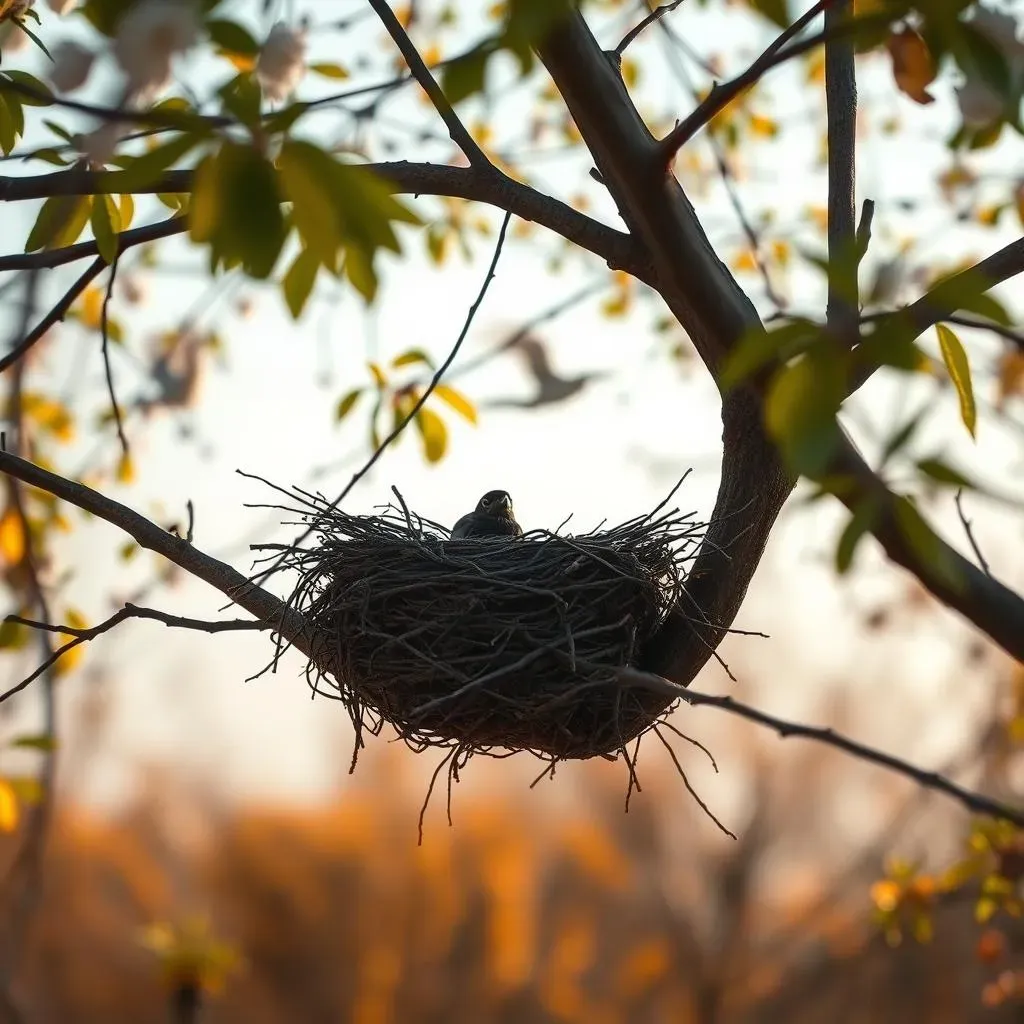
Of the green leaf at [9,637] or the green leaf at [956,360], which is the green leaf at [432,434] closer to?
the green leaf at [9,637]

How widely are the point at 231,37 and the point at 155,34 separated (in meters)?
0.05

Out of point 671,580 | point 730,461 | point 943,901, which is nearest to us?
point 730,461

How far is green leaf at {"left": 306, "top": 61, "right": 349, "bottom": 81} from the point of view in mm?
1883

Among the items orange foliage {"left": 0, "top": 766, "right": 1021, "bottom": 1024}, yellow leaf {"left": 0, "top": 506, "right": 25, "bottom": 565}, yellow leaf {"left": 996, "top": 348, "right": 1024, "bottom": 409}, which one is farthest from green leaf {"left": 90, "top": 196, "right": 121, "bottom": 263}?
orange foliage {"left": 0, "top": 766, "right": 1021, "bottom": 1024}

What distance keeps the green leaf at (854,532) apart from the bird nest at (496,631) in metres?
0.63

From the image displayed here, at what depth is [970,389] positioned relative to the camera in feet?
4.09

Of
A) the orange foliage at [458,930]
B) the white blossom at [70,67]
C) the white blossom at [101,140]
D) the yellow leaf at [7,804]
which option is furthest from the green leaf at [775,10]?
the orange foliage at [458,930]

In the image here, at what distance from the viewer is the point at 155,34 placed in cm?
88

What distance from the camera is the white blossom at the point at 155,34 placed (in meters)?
0.88

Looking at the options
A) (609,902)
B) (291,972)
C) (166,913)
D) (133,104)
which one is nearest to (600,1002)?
(609,902)

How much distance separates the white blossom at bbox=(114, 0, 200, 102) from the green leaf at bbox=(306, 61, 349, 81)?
3.20ft

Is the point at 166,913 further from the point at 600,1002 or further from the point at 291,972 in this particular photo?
the point at 600,1002

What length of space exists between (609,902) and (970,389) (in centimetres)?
598

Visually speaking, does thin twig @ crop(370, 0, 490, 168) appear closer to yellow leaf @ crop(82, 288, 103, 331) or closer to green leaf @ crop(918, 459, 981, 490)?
green leaf @ crop(918, 459, 981, 490)
